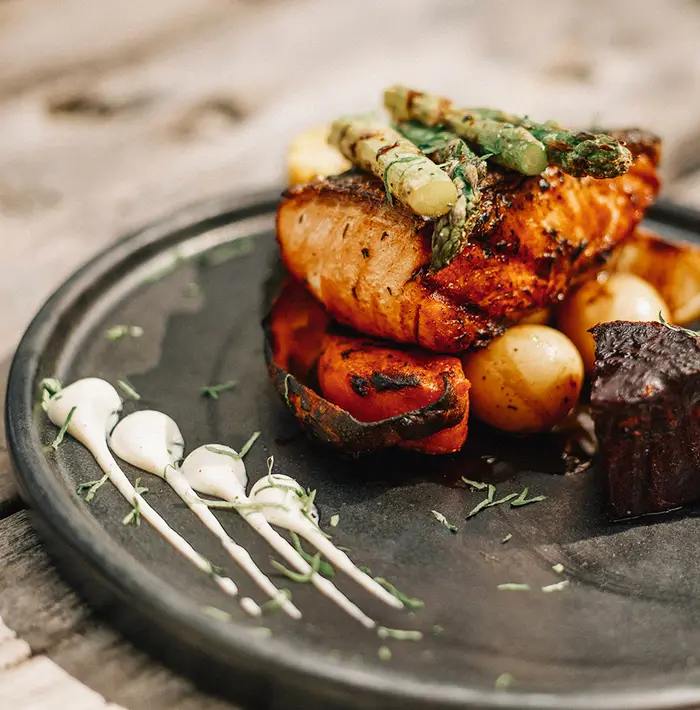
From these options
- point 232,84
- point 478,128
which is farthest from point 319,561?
point 232,84

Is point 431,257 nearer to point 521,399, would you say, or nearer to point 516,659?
point 521,399

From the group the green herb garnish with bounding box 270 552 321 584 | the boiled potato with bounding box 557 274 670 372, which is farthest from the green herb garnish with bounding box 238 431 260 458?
the boiled potato with bounding box 557 274 670 372

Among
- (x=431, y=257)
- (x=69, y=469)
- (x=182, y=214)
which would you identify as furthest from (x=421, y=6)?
(x=69, y=469)

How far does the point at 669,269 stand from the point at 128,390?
218cm

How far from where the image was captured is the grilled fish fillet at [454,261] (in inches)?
112

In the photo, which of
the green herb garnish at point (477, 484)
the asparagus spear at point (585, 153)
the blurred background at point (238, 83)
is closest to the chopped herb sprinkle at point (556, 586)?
the green herb garnish at point (477, 484)

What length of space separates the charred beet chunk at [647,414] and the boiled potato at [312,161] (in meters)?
1.64

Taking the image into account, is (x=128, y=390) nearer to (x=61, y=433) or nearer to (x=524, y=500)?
(x=61, y=433)

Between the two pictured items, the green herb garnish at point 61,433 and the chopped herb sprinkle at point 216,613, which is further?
the green herb garnish at point 61,433

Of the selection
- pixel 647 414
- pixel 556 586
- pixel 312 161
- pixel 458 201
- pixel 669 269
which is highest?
pixel 458 201

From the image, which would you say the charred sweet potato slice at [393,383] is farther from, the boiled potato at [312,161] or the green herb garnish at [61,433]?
the boiled potato at [312,161]

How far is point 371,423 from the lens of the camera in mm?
2680

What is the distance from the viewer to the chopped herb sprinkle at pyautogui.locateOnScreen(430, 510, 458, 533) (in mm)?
2635

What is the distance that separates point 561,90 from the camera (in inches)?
240
